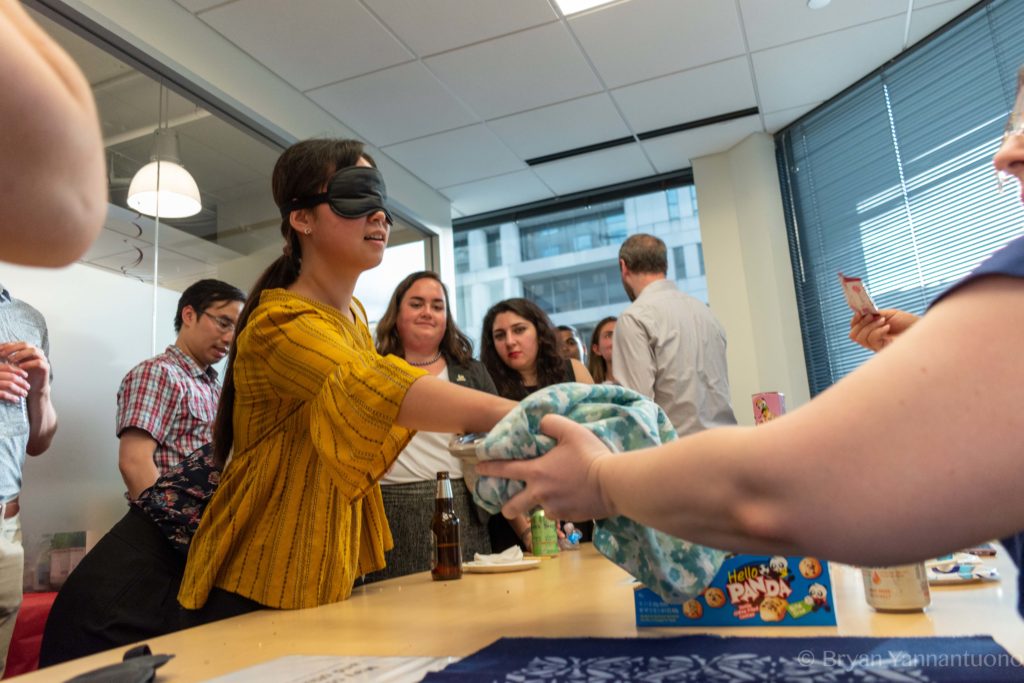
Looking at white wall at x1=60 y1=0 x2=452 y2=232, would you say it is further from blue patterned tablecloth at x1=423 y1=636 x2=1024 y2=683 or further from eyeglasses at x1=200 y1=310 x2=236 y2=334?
blue patterned tablecloth at x1=423 y1=636 x2=1024 y2=683

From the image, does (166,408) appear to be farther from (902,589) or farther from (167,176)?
(902,589)

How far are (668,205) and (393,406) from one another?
4.34 metres

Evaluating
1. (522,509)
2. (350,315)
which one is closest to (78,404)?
(350,315)

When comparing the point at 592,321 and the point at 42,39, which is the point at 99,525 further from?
the point at 592,321

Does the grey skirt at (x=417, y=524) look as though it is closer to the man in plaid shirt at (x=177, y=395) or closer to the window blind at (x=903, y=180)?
the man in plaid shirt at (x=177, y=395)

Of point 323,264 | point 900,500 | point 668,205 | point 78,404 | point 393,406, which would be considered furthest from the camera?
point 668,205

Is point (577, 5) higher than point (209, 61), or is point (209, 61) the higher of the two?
point (577, 5)

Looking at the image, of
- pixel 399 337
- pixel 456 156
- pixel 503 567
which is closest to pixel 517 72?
pixel 456 156

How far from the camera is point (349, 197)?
137 cm

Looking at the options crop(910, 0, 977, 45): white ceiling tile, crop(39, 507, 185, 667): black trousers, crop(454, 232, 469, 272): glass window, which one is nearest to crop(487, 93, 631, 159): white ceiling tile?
crop(454, 232, 469, 272): glass window

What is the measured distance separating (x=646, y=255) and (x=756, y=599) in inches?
91.1

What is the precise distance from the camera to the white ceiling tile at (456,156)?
4.22m

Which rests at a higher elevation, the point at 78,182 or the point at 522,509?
the point at 78,182

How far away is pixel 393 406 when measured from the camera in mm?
1017
